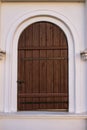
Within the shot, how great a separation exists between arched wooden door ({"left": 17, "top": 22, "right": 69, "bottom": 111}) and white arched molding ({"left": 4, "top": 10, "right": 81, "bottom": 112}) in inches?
3.7

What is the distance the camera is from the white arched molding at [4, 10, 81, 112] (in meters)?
4.35

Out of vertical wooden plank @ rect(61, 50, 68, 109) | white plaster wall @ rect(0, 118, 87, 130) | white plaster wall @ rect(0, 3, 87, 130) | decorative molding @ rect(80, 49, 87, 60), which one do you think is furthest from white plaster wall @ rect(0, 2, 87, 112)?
white plaster wall @ rect(0, 118, 87, 130)

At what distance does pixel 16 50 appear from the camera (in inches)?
175

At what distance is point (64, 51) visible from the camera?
446cm

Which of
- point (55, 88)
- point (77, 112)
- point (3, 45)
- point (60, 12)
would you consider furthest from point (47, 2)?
point (77, 112)

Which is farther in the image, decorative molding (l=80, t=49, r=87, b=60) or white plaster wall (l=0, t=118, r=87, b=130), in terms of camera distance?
white plaster wall (l=0, t=118, r=87, b=130)

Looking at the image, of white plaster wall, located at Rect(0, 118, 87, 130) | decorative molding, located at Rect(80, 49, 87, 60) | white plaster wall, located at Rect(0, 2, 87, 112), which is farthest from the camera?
white plaster wall, located at Rect(0, 2, 87, 112)

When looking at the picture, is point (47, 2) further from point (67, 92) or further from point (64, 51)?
point (67, 92)

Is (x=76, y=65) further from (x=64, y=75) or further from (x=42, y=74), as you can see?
(x=42, y=74)

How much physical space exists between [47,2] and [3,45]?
3.69 ft

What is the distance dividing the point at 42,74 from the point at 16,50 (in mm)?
652

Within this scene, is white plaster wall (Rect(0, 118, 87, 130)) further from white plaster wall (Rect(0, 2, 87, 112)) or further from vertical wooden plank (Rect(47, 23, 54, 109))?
white plaster wall (Rect(0, 2, 87, 112))

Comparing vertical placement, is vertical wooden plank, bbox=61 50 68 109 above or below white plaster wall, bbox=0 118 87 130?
above

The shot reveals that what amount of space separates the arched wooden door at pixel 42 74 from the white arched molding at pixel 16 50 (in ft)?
0.31
